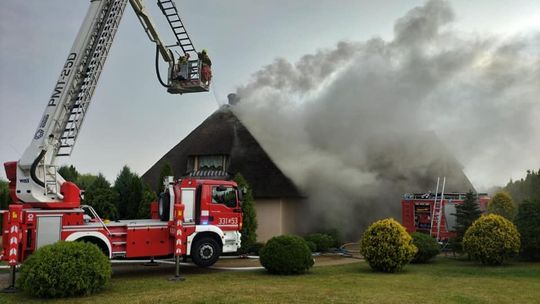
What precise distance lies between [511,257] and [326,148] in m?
11.3

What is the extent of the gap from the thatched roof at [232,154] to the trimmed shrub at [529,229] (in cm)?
1009

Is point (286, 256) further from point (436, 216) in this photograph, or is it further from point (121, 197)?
point (121, 197)

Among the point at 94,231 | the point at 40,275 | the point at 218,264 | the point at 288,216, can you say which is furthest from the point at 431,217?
the point at 40,275

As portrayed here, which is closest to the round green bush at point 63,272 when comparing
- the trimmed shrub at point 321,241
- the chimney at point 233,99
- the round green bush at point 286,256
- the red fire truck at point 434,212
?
the round green bush at point 286,256

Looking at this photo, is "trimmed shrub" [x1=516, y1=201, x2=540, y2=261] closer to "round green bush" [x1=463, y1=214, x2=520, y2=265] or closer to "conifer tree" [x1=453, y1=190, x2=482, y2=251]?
"round green bush" [x1=463, y1=214, x2=520, y2=265]

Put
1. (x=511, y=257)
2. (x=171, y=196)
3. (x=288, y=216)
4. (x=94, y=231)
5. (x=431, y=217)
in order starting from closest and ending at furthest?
(x=94, y=231)
(x=171, y=196)
(x=511, y=257)
(x=431, y=217)
(x=288, y=216)

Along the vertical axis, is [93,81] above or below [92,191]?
above

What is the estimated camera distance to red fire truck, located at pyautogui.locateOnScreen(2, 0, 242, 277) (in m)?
→ 12.3

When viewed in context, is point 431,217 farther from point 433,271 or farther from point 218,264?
point 218,264

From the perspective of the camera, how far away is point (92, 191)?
75.2ft

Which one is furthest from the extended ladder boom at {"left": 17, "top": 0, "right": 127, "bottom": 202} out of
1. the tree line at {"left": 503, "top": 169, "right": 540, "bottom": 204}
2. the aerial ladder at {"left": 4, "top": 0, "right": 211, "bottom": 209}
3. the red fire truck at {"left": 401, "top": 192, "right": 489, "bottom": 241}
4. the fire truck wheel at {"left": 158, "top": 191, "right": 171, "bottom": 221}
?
the tree line at {"left": 503, "top": 169, "right": 540, "bottom": 204}

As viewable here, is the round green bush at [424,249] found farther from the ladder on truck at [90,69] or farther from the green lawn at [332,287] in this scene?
the ladder on truck at [90,69]

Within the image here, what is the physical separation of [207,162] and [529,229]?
16.1 m

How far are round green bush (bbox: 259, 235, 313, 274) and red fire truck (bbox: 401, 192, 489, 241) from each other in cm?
1001
